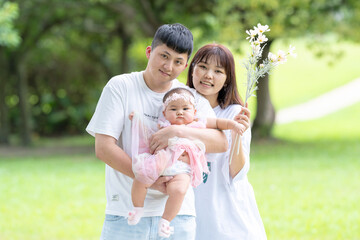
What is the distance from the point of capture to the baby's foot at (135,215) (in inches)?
99.1

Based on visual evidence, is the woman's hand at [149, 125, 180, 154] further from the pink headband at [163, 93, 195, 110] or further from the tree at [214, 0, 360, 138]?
the tree at [214, 0, 360, 138]

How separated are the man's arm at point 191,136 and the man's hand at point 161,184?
14 centimetres

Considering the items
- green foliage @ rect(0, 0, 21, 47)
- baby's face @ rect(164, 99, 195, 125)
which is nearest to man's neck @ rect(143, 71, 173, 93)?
baby's face @ rect(164, 99, 195, 125)

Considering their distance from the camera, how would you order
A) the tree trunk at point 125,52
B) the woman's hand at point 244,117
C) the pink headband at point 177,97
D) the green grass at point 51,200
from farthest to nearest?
the tree trunk at point 125,52 → the green grass at point 51,200 → the woman's hand at point 244,117 → the pink headband at point 177,97

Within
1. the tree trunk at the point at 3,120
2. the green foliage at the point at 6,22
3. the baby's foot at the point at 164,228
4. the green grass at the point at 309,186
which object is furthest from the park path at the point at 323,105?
the baby's foot at the point at 164,228

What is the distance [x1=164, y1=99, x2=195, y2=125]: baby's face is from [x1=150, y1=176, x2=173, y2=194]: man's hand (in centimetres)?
29

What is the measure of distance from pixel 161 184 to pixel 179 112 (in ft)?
1.16

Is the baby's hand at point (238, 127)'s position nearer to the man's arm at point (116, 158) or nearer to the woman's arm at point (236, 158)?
the woman's arm at point (236, 158)

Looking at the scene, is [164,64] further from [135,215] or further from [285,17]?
[285,17]

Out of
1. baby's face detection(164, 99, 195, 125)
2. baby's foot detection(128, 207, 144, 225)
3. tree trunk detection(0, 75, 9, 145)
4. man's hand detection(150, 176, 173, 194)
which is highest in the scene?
tree trunk detection(0, 75, 9, 145)

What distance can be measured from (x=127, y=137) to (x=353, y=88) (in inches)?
1166

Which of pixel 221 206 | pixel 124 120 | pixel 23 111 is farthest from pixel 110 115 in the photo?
pixel 23 111

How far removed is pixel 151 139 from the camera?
102 inches

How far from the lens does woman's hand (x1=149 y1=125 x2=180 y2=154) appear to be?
2.55 m
